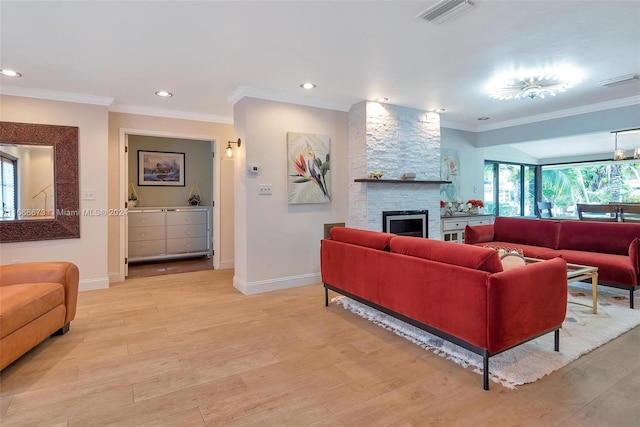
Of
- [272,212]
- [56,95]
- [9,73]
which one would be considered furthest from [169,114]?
[272,212]

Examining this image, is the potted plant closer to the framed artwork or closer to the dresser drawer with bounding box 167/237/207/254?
the dresser drawer with bounding box 167/237/207/254

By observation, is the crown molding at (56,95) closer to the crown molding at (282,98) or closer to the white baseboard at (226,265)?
the crown molding at (282,98)

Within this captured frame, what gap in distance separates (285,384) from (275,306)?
1574 millimetres

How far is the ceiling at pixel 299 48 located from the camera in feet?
8.04

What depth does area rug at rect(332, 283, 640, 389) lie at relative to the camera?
2262mm

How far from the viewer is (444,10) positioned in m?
2.42

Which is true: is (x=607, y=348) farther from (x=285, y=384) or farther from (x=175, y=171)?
(x=175, y=171)

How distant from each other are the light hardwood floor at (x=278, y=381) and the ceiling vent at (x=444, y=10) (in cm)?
255

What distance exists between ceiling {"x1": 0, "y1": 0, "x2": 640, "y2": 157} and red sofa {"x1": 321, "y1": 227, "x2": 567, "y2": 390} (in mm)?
1788

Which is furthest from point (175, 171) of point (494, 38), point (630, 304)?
point (630, 304)

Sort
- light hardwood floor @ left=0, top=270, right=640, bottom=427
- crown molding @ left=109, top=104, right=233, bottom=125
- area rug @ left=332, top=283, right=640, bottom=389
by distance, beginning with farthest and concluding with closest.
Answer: crown molding @ left=109, top=104, right=233, bottom=125, area rug @ left=332, top=283, right=640, bottom=389, light hardwood floor @ left=0, top=270, right=640, bottom=427

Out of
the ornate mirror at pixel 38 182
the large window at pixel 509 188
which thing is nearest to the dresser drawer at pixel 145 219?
the ornate mirror at pixel 38 182

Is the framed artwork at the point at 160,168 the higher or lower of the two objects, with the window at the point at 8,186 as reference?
higher

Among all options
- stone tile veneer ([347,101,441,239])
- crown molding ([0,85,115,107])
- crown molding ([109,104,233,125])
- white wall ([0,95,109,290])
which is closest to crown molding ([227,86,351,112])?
stone tile veneer ([347,101,441,239])
